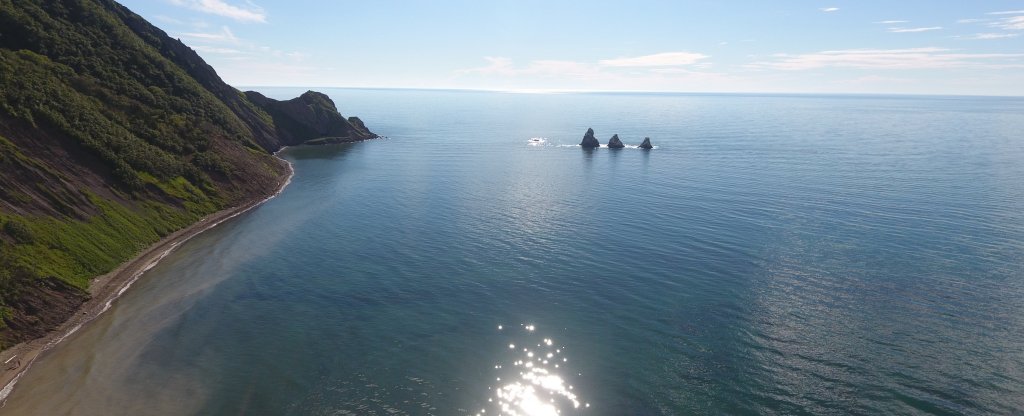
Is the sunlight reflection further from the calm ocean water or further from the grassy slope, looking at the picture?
the grassy slope

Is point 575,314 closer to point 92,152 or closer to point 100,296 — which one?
point 100,296

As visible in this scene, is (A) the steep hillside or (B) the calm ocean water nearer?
(B) the calm ocean water

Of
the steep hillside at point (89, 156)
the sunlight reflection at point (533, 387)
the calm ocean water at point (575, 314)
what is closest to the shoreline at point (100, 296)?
the steep hillside at point (89, 156)

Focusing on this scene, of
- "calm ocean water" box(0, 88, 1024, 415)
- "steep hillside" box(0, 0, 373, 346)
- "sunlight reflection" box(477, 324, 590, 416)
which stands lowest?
"sunlight reflection" box(477, 324, 590, 416)

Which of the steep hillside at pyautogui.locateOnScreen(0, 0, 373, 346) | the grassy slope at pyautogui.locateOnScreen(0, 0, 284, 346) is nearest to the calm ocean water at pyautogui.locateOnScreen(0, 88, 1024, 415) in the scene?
the steep hillside at pyautogui.locateOnScreen(0, 0, 373, 346)

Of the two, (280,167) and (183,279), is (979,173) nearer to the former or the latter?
(183,279)

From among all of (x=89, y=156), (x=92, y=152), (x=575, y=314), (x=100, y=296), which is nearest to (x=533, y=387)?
(x=575, y=314)

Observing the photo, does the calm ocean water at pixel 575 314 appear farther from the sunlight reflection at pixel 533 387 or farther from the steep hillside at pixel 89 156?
the steep hillside at pixel 89 156
